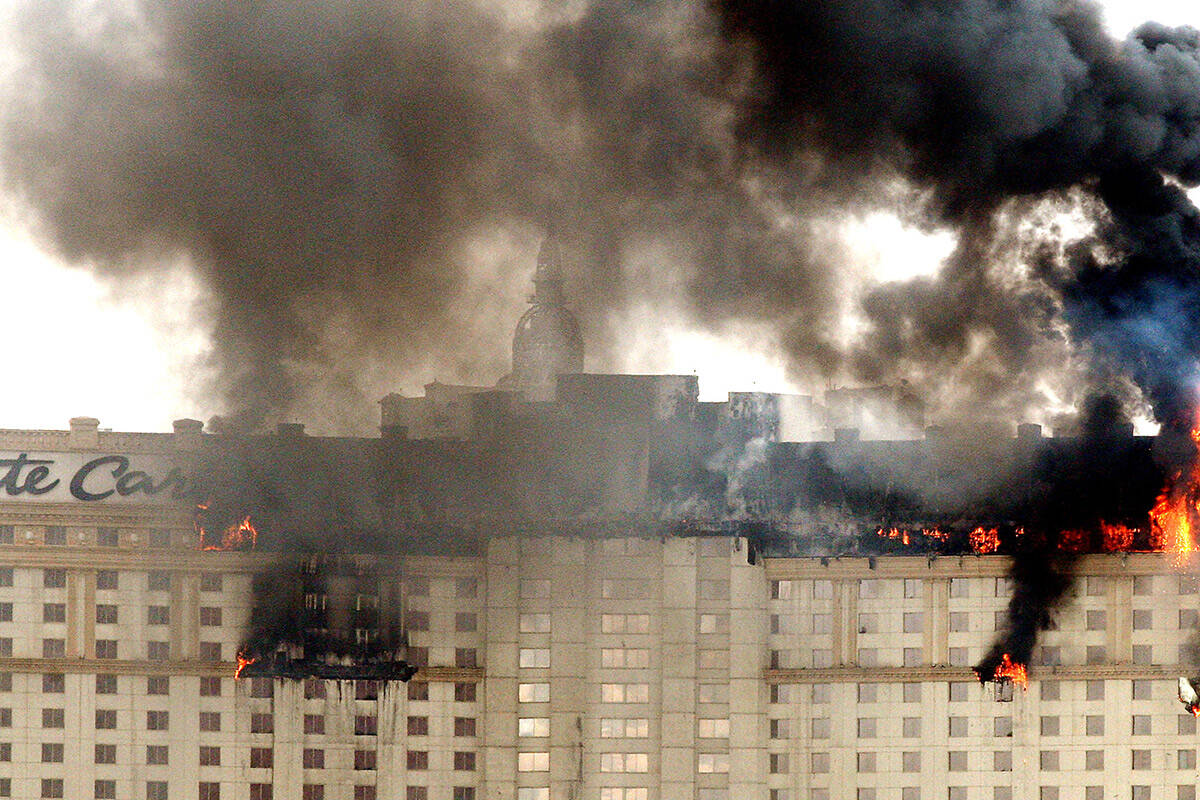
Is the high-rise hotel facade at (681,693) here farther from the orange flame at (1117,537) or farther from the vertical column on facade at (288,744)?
the orange flame at (1117,537)

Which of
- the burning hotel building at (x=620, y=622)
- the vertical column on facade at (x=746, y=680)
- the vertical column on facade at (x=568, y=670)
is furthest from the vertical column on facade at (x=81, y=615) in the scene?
the vertical column on facade at (x=746, y=680)

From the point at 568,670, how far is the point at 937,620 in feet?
62.2

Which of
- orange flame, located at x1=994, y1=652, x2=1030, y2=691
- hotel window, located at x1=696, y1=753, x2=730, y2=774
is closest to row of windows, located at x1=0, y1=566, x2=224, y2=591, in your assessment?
hotel window, located at x1=696, y1=753, x2=730, y2=774

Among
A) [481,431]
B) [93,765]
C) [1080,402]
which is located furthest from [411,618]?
[1080,402]

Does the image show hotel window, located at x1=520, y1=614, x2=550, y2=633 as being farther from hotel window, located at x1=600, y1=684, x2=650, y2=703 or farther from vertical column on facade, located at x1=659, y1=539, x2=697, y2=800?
vertical column on facade, located at x1=659, y1=539, x2=697, y2=800

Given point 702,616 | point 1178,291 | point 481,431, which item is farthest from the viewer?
point 481,431

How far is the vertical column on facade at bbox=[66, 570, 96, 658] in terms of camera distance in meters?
91.4

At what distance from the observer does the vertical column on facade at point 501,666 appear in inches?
3447

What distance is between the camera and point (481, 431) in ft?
307

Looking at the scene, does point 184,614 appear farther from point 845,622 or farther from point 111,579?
point 845,622

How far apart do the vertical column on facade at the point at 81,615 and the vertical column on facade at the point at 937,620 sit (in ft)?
143

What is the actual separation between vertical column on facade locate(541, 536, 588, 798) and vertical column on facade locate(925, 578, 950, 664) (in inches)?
674

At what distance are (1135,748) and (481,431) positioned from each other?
124ft

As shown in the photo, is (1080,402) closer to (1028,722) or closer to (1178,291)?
(1178,291)
